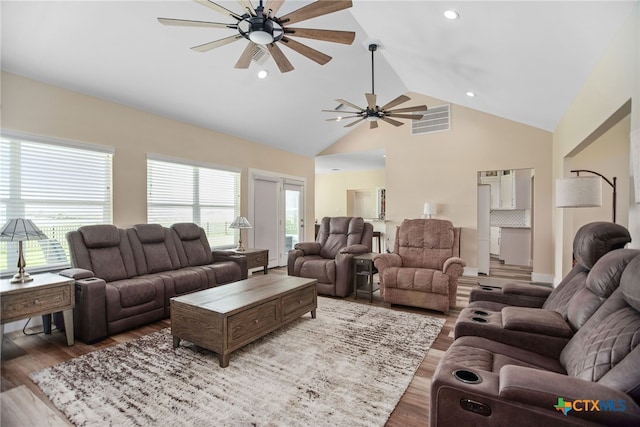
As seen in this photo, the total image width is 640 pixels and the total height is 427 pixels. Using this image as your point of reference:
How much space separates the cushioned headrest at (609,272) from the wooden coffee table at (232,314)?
2.29 metres

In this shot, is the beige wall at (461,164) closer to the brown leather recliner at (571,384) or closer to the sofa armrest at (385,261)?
the sofa armrest at (385,261)

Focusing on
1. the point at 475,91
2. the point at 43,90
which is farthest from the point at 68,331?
the point at 475,91

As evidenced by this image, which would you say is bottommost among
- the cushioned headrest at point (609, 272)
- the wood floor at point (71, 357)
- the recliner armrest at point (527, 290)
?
the wood floor at point (71, 357)

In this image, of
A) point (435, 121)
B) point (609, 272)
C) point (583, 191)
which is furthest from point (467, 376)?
point (435, 121)

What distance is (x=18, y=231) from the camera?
254 centimetres

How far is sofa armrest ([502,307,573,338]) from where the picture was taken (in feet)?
5.74

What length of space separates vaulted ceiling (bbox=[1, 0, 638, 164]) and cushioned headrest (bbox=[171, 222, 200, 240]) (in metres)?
1.65

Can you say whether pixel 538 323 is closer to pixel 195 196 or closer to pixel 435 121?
pixel 195 196

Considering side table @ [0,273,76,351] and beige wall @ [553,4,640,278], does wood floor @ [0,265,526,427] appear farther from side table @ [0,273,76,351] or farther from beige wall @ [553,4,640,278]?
beige wall @ [553,4,640,278]

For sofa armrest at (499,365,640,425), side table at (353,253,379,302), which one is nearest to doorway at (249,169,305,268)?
side table at (353,253,379,302)

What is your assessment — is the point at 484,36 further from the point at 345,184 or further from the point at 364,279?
the point at 345,184

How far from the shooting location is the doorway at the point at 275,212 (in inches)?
241

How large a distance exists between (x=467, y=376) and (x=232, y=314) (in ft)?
5.64

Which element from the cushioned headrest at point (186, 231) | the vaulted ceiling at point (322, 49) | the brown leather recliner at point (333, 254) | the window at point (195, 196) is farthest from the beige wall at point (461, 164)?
the cushioned headrest at point (186, 231)
